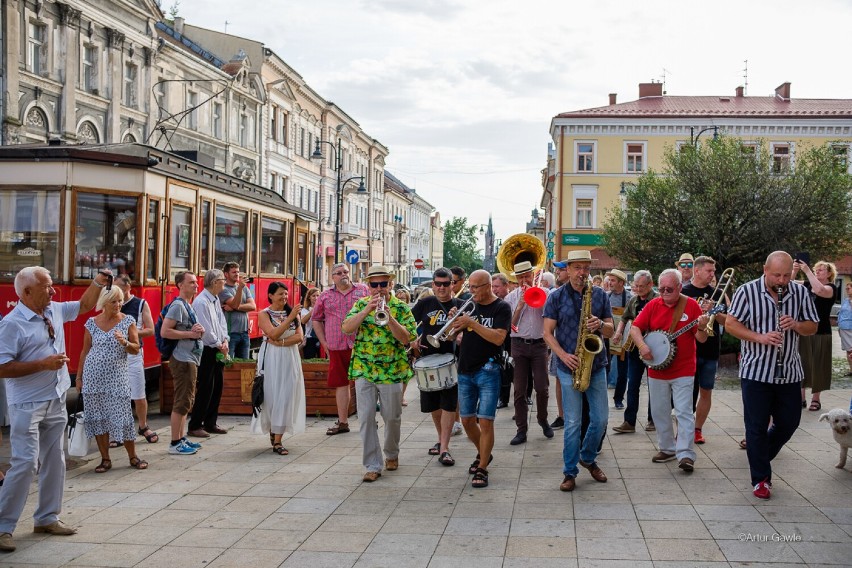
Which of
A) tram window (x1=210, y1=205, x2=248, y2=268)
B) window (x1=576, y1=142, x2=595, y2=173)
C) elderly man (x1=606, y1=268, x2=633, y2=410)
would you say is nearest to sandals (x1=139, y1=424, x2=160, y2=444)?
tram window (x1=210, y1=205, x2=248, y2=268)

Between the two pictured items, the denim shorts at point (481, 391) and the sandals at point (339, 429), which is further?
the sandals at point (339, 429)

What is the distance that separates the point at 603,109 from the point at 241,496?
A: 46967 millimetres

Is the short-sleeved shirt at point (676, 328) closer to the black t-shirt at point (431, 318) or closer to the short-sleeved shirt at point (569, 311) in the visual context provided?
the short-sleeved shirt at point (569, 311)

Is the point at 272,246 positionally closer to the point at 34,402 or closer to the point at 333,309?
the point at 333,309

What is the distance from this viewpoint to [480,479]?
23.3ft

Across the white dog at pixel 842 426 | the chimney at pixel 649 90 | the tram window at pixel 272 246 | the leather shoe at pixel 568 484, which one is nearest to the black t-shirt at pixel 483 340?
the leather shoe at pixel 568 484

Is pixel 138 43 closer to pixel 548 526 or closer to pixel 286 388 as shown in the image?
pixel 286 388

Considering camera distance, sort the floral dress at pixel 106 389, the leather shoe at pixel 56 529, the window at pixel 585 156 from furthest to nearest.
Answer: the window at pixel 585 156, the floral dress at pixel 106 389, the leather shoe at pixel 56 529

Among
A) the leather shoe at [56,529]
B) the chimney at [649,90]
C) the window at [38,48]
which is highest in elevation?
the chimney at [649,90]

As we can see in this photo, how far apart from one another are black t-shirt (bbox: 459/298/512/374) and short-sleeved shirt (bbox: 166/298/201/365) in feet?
9.92

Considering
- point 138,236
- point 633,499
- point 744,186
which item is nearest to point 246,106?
point 744,186

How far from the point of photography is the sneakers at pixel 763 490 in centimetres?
654

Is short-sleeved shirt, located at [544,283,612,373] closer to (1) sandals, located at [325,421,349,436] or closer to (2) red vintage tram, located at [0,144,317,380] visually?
(1) sandals, located at [325,421,349,436]

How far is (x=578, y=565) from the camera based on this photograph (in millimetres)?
5082
